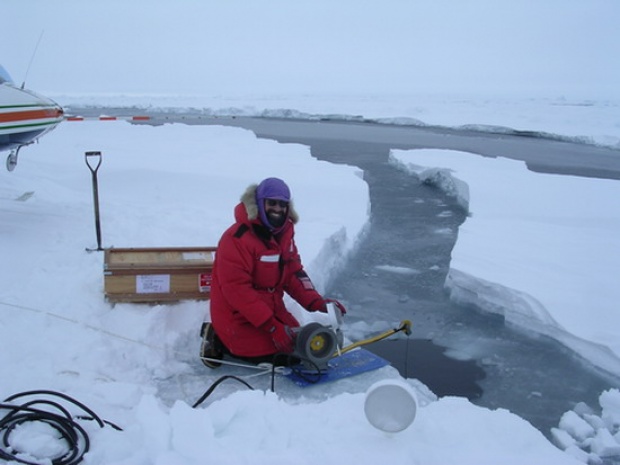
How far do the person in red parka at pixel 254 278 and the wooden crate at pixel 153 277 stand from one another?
1.60 feet

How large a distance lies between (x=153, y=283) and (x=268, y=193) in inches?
50.9

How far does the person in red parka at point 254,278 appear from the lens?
344 cm

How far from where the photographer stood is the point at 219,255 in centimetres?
354

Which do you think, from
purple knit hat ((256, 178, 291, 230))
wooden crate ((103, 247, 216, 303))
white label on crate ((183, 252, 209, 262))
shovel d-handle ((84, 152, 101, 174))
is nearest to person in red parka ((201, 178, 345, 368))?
purple knit hat ((256, 178, 291, 230))

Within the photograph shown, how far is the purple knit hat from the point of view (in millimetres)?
3420

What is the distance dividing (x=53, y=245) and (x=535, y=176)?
9.90 metres

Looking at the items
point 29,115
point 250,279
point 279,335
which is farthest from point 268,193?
point 29,115

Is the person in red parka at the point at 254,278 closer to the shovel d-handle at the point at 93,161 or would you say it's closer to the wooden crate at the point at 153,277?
the wooden crate at the point at 153,277

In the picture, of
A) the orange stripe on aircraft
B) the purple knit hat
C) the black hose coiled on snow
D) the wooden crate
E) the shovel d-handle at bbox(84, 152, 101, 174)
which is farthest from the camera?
the orange stripe on aircraft

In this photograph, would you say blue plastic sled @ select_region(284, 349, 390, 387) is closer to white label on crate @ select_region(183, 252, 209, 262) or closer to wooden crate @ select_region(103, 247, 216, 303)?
wooden crate @ select_region(103, 247, 216, 303)

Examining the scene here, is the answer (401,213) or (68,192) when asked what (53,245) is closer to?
(68,192)

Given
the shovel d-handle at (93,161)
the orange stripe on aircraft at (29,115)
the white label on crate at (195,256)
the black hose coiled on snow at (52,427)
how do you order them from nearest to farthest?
the black hose coiled on snow at (52,427), the white label on crate at (195,256), the shovel d-handle at (93,161), the orange stripe on aircraft at (29,115)

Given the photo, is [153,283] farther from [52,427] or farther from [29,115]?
[29,115]

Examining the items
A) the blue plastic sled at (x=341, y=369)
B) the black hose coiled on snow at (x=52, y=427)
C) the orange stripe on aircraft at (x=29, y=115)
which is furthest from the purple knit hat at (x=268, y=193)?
the orange stripe on aircraft at (x=29, y=115)
